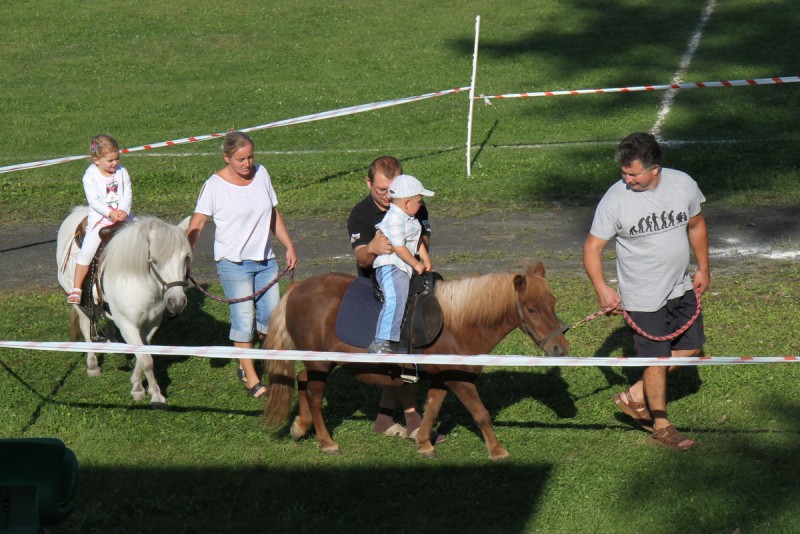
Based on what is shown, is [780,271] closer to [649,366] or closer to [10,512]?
[649,366]

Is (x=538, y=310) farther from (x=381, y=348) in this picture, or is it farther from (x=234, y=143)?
(x=234, y=143)

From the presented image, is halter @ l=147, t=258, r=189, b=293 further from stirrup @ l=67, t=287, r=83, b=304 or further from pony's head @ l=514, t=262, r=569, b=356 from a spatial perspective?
pony's head @ l=514, t=262, r=569, b=356

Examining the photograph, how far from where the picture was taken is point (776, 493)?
6.06m

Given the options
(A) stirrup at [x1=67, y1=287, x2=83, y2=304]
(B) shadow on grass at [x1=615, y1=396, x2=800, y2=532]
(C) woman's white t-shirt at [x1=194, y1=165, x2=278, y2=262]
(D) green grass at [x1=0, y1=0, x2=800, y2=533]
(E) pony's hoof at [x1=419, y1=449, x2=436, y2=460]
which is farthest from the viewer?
(A) stirrup at [x1=67, y1=287, x2=83, y2=304]

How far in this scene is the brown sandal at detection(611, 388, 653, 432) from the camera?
709 cm

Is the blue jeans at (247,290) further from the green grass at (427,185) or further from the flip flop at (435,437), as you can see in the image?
the flip flop at (435,437)

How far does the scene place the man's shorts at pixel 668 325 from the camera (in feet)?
21.7

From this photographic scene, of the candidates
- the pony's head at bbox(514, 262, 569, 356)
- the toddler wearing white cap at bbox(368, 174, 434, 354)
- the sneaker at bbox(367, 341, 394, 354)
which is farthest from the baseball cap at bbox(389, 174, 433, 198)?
the sneaker at bbox(367, 341, 394, 354)

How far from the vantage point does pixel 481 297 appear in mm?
6613

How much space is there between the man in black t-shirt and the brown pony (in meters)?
0.31

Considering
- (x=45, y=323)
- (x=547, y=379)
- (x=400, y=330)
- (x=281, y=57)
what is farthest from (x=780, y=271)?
(x=281, y=57)

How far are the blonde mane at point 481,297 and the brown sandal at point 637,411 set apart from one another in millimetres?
1236

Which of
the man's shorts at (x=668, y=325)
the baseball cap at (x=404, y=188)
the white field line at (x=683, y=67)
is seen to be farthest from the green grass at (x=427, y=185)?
the baseball cap at (x=404, y=188)

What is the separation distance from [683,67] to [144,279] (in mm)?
16447
